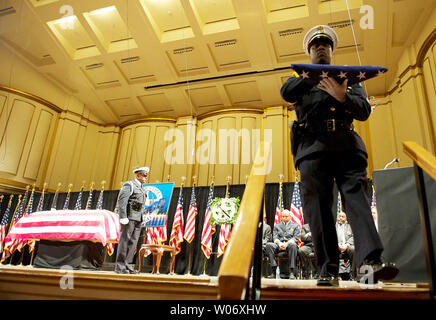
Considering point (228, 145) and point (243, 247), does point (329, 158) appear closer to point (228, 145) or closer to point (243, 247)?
point (243, 247)

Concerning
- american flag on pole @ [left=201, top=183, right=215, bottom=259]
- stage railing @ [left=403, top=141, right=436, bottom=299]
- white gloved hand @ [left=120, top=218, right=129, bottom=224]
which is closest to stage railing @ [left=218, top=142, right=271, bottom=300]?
stage railing @ [left=403, top=141, right=436, bottom=299]

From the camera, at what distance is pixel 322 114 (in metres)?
1.91

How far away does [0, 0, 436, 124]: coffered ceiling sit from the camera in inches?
286

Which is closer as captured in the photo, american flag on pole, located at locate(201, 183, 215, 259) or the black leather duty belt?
the black leather duty belt

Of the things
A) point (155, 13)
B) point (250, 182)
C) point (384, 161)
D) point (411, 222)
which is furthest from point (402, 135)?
point (250, 182)

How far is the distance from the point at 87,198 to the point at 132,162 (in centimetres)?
213

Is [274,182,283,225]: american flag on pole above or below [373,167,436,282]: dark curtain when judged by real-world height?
above

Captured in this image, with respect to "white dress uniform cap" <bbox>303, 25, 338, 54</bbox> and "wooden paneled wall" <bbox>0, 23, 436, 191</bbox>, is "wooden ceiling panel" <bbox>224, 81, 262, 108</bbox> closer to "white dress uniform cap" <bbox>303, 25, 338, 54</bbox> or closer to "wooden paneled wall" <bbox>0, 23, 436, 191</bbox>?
"wooden paneled wall" <bbox>0, 23, 436, 191</bbox>

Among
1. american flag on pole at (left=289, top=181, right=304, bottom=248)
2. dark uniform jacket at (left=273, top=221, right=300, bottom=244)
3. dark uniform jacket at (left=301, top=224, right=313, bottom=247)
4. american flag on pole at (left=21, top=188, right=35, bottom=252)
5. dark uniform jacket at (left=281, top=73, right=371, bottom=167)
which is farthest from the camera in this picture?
american flag on pole at (left=21, top=188, right=35, bottom=252)

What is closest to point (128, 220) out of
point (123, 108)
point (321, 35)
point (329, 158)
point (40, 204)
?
point (329, 158)

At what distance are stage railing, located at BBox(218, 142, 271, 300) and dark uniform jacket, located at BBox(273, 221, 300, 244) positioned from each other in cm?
407

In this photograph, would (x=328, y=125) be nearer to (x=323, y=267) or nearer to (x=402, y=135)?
(x=323, y=267)

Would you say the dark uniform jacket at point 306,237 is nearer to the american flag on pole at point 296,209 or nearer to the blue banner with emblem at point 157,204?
the american flag on pole at point 296,209

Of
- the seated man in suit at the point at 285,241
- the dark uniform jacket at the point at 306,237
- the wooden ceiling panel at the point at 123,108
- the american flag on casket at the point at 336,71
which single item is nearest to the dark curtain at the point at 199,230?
the seated man in suit at the point at 285,241
